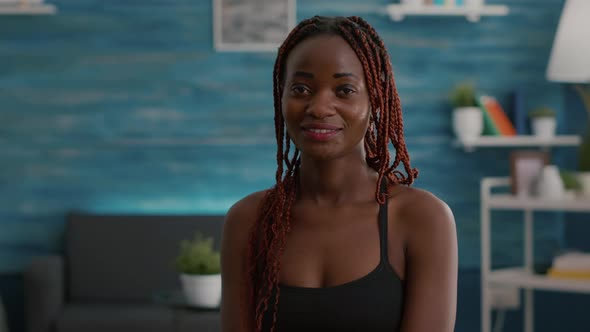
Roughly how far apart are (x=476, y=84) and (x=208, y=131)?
5.23 feet

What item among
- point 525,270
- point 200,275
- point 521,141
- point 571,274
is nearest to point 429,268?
point 200,275

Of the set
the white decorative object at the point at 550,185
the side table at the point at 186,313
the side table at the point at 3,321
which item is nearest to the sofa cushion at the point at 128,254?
the side table at the point at 3,321

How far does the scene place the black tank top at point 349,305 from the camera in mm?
1059

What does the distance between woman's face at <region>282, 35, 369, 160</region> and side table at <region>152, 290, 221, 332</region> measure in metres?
2.35

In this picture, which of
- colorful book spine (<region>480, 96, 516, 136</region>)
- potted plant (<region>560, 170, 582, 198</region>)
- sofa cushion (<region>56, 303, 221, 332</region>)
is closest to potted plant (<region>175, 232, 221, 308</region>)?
sofa cushion (<region>56, 303, 221, 332</region>)

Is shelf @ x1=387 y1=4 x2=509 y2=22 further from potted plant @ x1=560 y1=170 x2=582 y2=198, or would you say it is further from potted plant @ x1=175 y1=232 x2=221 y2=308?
potted plant @ x1=175 y1=232 x2=221 y2=308

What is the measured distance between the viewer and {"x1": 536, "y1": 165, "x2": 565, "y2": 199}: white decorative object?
13.3 ft

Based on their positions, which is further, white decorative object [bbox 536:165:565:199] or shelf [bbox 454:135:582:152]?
shelf [bbox 454:135:582:152]

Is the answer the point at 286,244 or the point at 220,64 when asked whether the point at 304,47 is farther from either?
the point at 220,64

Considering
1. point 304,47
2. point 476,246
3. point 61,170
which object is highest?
point 304,47

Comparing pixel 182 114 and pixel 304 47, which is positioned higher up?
pixel 304 47

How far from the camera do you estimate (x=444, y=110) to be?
491cm

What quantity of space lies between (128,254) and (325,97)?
3657mm

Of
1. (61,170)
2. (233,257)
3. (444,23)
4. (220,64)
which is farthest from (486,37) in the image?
(233,257)
